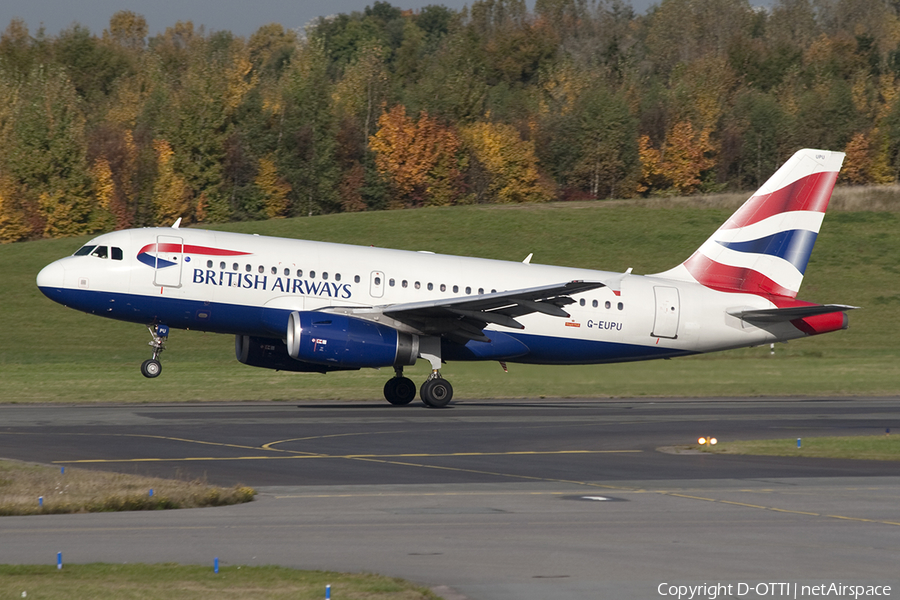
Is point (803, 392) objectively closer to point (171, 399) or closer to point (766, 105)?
point (171, 399)

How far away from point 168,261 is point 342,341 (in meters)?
5.23

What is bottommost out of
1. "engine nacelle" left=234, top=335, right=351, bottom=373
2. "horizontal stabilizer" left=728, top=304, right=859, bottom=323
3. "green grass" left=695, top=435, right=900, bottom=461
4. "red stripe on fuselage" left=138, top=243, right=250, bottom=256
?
"green grass" left=695, top=435, right=900, bottom=461

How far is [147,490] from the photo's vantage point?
600 inches

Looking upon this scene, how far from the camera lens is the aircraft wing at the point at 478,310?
28.1 m

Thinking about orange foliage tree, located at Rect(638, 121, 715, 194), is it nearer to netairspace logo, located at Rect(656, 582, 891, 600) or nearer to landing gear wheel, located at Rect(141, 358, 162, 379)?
landing gear wheel, located at Rect(141, 358, 162, 379)

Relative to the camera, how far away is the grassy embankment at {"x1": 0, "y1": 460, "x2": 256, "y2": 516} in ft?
47.0

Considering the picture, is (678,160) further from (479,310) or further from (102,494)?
(102,494)

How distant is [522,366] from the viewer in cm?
3259

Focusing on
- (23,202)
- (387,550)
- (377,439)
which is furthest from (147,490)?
(23,202)

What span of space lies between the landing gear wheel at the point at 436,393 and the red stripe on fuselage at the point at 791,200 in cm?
1029

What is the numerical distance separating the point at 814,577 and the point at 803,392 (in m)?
28.2

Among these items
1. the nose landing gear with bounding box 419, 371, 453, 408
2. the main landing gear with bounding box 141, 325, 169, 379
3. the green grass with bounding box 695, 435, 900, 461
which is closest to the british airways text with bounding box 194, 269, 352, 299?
the main landing gear with bounding box 141, 325, 169, 379

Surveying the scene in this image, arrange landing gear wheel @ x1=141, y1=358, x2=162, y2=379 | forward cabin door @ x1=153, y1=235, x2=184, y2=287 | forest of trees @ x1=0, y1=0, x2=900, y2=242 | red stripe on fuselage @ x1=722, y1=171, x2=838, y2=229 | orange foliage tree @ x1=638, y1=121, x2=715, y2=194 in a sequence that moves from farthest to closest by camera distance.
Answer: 1. orange foliage tree @ x1=638, y1=121, x2=715, y2=194
2. forest of trees @ x1=0, y1=0, x2=900, y2=242
3. red stripe on fuselage @ x1=722, y1=171, x2=838, y2=229
4. forward cabin door @ x1=153, y1=235, x2=184, y2=287
5. landing gear wheel @ x1=141, y1=358, x2=162, y2=379

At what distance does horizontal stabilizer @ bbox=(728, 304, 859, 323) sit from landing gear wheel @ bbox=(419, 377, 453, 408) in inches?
348
